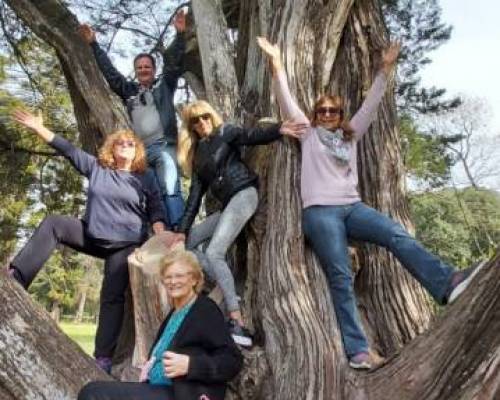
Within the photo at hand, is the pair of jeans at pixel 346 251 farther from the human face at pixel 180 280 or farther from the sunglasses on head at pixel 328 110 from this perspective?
the human face at pixel 180 280

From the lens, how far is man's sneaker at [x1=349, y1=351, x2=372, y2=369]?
322 centimetres

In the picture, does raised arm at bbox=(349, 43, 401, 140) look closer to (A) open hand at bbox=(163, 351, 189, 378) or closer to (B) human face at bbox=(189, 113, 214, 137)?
(B) human face at bbox=(189, 113, 214, 137)

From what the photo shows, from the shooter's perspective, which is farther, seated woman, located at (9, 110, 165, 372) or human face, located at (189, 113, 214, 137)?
human face, located at (189, 113, 214, 137)

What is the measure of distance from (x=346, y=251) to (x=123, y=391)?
1.52 metres

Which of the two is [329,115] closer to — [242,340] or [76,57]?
[242,340]

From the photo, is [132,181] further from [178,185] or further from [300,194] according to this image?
[300,194]

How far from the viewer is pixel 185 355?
2.71 metres

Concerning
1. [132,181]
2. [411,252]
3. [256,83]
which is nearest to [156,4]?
[256,83]

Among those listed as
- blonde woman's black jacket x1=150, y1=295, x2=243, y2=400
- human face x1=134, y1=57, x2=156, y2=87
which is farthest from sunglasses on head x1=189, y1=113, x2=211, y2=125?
blonde woman's black jacket x1=150, y1=295, x2=243, y2=400

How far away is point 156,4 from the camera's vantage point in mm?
7750

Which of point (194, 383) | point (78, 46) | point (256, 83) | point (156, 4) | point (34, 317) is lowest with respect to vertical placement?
point (194, 383)

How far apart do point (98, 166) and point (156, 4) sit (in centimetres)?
413

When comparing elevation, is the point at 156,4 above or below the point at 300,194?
above

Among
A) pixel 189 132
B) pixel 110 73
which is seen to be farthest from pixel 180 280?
pixel 110 73
